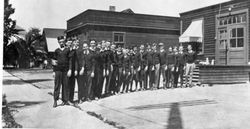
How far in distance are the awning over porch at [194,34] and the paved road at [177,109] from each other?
15.5ft

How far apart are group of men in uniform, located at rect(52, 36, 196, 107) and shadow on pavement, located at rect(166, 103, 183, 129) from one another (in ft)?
4.95

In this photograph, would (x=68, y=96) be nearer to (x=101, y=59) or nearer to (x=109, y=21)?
(x=101, y=59)

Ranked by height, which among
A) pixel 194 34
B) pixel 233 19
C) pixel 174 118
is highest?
pixel 233 19

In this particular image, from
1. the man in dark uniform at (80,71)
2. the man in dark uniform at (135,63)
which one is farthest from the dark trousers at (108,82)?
the man in dark uniform at (135,63)

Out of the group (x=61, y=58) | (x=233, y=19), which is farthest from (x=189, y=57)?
(x=61, y=58)

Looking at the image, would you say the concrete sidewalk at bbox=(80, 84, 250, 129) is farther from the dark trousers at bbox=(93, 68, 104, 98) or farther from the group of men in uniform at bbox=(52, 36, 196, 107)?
the group of men in uniform at bbox=(52, 36, 196, 107)

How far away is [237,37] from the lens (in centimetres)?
1010

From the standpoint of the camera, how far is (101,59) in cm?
591

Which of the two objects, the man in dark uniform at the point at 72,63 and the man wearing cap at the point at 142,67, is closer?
the man in dark uniform at the point at 72,63

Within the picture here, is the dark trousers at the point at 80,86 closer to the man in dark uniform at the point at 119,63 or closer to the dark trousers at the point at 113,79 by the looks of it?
the dark trousers at the point at 113,79

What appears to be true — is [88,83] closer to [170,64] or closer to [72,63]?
[72,63]

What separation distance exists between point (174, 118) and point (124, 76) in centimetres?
254

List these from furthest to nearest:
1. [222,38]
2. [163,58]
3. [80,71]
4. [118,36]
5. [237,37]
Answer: [222,38], [237,37], [118,36], [163,58], [80,71]

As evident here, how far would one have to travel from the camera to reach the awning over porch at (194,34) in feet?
38.2
